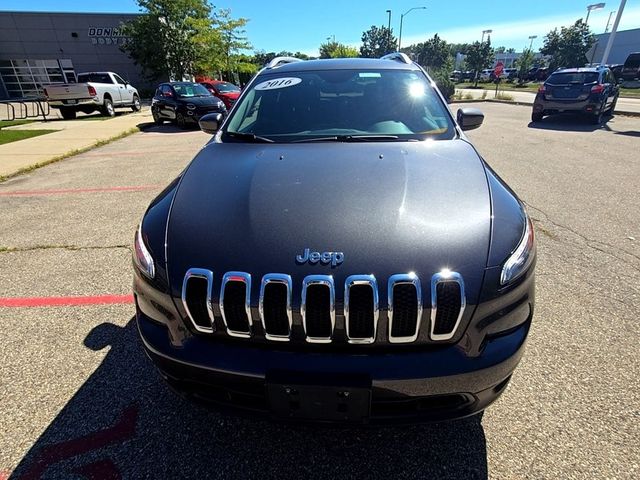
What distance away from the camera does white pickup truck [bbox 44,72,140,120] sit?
52.7 ft

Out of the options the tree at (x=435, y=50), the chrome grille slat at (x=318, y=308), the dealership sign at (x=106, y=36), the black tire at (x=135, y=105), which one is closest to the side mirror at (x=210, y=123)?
the chrome grille slat at (x=318, y=308)

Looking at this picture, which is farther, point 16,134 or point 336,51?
point 336,51

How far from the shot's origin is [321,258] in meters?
1.51

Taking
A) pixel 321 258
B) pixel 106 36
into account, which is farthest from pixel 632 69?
pixel 106 36

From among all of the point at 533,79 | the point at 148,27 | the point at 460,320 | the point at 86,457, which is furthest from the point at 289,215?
the point at 533,79

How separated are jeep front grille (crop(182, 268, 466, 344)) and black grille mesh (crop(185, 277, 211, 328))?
0.03 metres

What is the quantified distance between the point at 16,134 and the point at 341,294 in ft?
51.0

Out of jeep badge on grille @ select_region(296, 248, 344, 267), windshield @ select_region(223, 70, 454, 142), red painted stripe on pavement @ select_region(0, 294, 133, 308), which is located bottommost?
red painted stripe on pavement @ select_region(0, 294, 133, 308)

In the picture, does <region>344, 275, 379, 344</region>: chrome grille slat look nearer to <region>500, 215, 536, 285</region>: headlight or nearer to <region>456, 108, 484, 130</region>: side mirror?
<region>500, 215, 536, 285</region>: headlight

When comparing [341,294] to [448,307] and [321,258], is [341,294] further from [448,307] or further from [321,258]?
[448,307]

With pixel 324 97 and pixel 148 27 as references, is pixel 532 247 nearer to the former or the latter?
pixel 324 97

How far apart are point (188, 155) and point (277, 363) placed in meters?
8.63

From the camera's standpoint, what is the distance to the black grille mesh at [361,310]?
1447 millimetres

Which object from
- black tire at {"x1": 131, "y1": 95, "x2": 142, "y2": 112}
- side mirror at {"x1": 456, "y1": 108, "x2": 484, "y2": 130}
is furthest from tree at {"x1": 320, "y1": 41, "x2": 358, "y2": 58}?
side mirror at {"x1": 456, "y1": 108, "x2": 484, "y2": 130}
